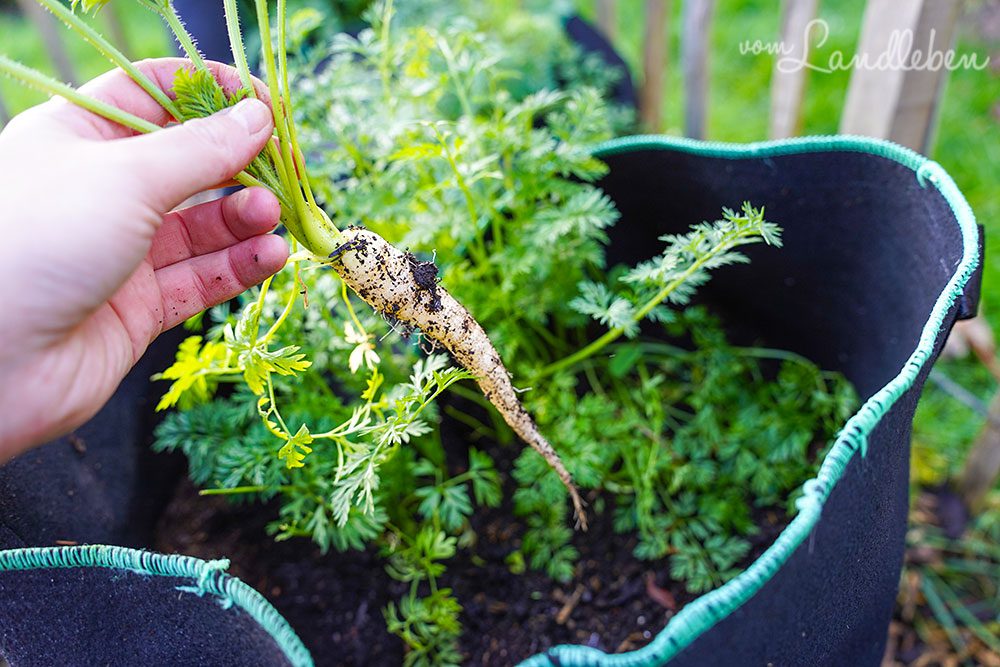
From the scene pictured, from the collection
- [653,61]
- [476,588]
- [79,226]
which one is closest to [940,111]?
[653,61]

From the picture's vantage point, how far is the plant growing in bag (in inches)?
37.7

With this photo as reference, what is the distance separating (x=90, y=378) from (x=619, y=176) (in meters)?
0.92

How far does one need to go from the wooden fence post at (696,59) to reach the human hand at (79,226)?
4.76ft

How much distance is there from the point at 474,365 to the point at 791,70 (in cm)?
130

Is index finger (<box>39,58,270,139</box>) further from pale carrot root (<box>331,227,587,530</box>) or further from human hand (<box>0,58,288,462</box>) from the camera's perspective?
pale carrot root (<box>331,227,587,530</box>)

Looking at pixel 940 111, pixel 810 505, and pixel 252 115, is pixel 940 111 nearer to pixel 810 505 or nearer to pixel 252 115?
pixel 810 505

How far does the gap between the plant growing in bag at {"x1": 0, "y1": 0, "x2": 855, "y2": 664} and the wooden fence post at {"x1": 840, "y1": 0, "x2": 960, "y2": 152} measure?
417mm

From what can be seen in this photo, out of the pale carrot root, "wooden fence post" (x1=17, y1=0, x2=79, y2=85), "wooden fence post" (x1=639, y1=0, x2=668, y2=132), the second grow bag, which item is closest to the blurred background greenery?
"wooden fence post" (x1=639, y1=0, x2=668, y2=132)

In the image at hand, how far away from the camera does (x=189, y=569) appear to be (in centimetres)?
→ 68

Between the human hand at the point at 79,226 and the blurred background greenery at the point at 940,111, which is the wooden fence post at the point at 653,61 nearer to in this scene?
the blurred background greenery at the point at 940,111

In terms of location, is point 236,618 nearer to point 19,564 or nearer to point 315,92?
point 19,564

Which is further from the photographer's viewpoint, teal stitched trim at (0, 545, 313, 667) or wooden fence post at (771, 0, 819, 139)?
wooden fence post at (771, 0, 819, 139)

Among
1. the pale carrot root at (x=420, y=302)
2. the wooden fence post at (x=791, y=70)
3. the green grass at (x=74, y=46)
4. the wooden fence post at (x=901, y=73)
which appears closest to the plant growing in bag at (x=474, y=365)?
the pale carrot root at (x=420, y=302)

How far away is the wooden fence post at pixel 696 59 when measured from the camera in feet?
6.22
